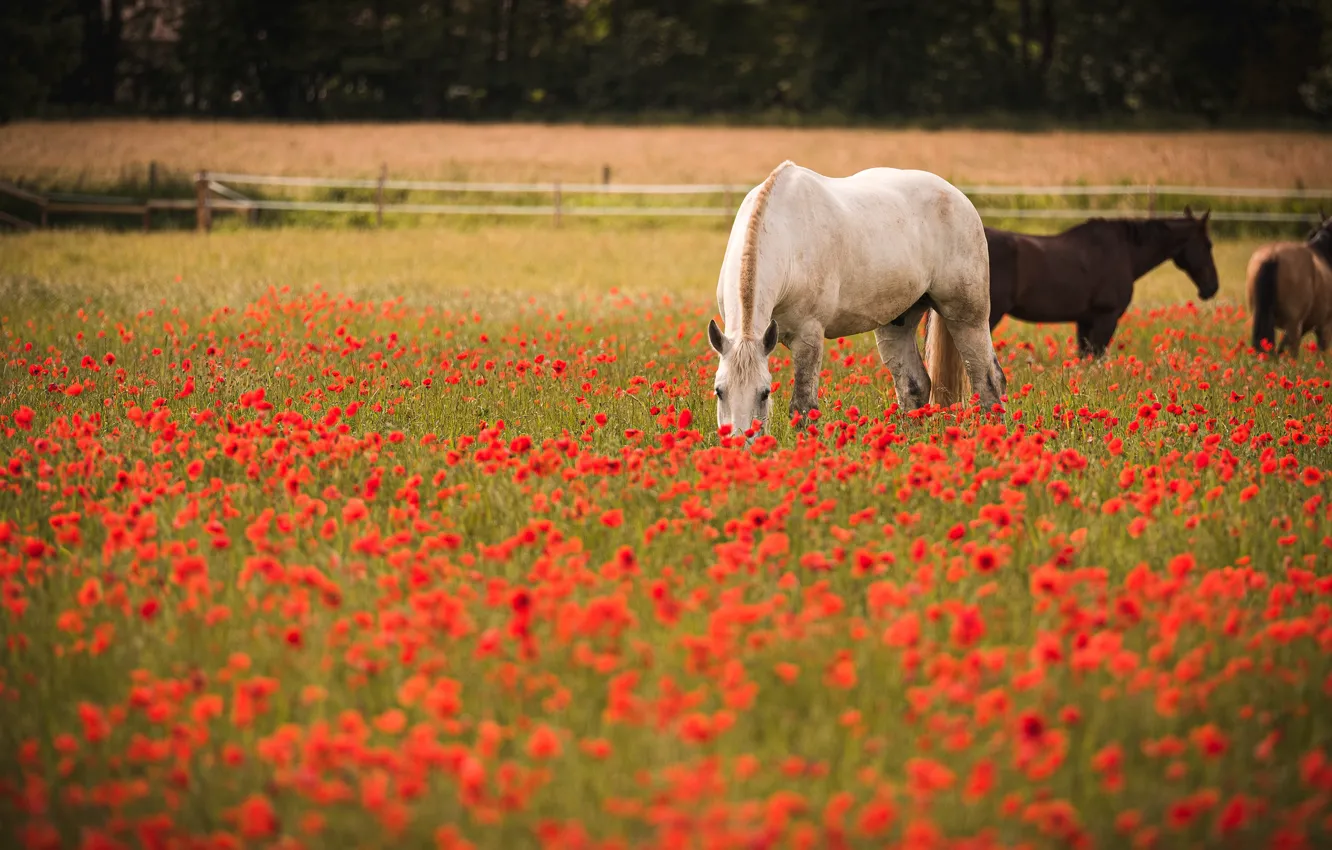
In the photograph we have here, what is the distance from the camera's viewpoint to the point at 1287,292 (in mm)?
11227

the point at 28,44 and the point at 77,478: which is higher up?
the point at 28,44

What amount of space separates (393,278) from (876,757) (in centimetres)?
1485

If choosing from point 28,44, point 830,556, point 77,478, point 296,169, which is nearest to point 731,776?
point 830,556

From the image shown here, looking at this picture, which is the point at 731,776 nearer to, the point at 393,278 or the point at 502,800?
the point at 502,800

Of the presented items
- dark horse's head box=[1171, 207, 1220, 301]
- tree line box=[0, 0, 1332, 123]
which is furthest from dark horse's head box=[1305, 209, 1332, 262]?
tree line box=[0, 0, 1332, 123]

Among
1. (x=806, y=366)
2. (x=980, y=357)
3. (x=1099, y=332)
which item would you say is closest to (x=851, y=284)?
(x=806, y=366)

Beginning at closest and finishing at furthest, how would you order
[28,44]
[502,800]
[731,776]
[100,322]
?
[502,800] < [731,776] < [100,322] < [28,44]

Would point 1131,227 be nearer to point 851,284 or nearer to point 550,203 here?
point 851,284

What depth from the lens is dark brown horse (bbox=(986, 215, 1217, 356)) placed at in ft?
35.3

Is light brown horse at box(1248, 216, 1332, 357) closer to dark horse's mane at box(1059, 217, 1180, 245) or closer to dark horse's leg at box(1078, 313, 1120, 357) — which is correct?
dark horse's mane at box(1059, 217, 1180, 245)

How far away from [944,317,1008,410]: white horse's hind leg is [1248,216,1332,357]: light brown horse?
3975 millimetres

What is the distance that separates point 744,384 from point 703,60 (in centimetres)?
5935

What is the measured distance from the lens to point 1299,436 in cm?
551

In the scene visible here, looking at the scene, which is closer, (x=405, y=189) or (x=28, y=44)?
(x=28, y=44)
